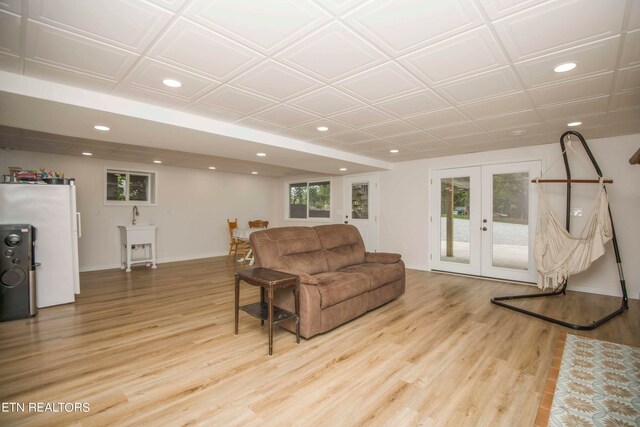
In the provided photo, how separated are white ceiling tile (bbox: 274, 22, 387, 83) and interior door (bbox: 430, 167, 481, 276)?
416 cm

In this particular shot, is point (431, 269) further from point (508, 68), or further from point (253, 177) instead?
point (253, 177)

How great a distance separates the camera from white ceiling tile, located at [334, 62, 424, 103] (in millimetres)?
2309

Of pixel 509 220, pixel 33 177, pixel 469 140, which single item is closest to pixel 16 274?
pixel 33 177

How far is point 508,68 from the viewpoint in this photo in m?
2.27

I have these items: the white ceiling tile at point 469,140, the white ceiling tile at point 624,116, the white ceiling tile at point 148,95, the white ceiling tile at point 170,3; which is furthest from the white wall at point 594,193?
the white ceiling tile at point 170,3

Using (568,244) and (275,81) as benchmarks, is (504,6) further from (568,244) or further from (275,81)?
(568,244)

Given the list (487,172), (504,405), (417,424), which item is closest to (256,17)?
(417,424)

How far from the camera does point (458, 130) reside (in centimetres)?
397

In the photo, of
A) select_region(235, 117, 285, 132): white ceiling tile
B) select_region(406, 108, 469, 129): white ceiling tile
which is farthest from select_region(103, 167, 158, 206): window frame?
select_region(406, 108, 469, 129): white ceiling tile

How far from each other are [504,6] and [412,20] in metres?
0.48

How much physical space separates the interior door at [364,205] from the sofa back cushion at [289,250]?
3.26m

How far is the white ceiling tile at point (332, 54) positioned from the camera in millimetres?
1862

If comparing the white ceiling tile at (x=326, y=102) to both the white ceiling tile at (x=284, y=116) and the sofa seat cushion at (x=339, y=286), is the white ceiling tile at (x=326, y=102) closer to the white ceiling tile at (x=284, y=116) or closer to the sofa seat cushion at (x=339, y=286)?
the white ceiling tile at (x=284, y=116)

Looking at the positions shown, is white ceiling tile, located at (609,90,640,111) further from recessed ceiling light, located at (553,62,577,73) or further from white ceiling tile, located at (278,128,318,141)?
white ceiling tile, located at (278,128,318,141)
